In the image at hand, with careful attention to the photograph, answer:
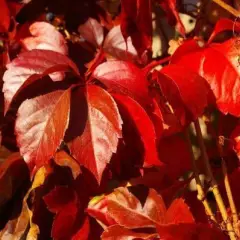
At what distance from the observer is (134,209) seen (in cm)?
78

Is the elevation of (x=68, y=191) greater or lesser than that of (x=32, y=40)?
lesser

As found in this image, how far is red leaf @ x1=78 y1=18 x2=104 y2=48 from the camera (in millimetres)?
991

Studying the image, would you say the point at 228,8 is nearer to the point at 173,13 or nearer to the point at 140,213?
the point at 173,13

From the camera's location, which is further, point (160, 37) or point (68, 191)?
point (160, 37)

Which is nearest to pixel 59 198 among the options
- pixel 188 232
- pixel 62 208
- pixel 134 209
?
pixel 62 208

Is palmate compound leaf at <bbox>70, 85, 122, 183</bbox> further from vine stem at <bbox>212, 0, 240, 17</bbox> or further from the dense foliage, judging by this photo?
vine stem at <bbox>212, 0, 240, 17</bbox>

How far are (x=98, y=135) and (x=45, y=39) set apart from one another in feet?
0.99

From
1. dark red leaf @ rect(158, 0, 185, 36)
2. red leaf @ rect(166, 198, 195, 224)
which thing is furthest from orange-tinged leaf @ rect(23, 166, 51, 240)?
dark red leaf @ rect(158, 0, 185, 36)

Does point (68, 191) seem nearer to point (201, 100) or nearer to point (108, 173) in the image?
point (108, 173)

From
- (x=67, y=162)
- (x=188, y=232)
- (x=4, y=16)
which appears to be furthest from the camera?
(x=4, y=16)

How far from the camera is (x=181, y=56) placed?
0.79 metres

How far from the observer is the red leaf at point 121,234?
2.42 ft

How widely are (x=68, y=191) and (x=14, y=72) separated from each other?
0.69 feet

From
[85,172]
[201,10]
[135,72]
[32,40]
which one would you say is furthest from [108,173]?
[201,10]
